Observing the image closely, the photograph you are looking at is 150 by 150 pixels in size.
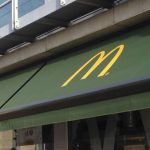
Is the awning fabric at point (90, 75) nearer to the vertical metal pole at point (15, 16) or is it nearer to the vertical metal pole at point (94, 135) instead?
the vertical metal pole at point (15, 16)

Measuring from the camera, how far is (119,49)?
966cm

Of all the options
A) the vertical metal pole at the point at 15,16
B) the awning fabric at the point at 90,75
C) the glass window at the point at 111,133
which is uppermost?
the vertical metal pole at the point at 15,16

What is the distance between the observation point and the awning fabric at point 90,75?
336 inches

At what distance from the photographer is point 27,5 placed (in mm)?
11945

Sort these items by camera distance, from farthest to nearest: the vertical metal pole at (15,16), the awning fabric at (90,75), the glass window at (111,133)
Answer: the vertical metal pole at (15,16) → the glass window at (111,133) → the awning fabric at (90,75)

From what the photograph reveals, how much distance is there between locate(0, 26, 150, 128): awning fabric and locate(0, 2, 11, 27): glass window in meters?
1.60

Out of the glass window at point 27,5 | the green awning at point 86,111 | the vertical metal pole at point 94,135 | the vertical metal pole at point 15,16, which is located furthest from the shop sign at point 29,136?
the glass window at point 27,5

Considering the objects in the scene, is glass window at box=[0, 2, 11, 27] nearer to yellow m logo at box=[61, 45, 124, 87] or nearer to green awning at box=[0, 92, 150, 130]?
green awning at box=[0, 92, 150, 130]

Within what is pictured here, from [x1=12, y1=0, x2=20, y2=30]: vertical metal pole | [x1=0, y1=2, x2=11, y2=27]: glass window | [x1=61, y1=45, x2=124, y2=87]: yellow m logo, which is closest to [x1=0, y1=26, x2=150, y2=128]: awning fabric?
[x1=61, y1=45, x2=124, y2=87]: yellow m logo

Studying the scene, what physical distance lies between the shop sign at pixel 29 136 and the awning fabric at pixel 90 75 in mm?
2475

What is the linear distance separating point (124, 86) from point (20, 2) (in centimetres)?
482

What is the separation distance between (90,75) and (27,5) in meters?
3.12

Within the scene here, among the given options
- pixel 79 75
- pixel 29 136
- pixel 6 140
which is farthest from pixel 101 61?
pixel 6 140

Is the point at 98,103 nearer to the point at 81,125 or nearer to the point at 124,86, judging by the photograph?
the point at 124,86
